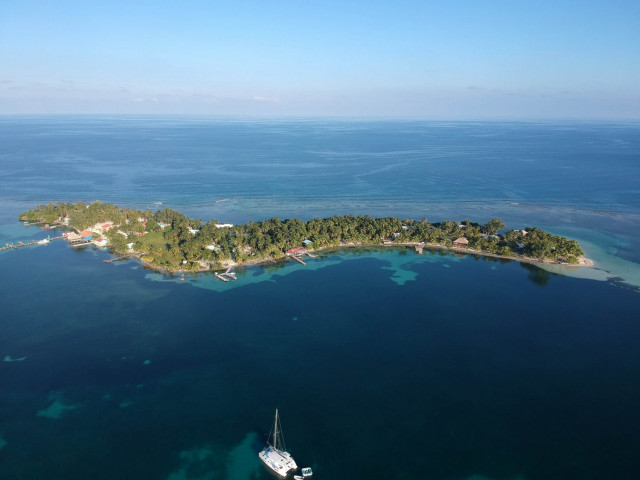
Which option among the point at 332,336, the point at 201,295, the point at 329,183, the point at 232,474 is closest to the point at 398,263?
the point at 332,336

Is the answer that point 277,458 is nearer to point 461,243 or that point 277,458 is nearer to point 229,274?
point 229,274

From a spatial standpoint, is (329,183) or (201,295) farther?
(329,183)

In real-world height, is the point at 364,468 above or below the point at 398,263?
below

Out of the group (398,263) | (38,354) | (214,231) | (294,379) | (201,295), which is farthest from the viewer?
(214,231)

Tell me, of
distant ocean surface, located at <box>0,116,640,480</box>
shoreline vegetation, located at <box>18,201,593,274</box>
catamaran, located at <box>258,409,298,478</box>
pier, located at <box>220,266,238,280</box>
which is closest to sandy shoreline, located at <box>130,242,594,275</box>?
shoreline vegetation, located at <box>18,201,593,274</box>

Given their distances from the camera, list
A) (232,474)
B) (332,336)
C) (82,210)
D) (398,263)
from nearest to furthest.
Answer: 1. (232,474)
2. (332,336)
3. (398,263)
4. (82,210)

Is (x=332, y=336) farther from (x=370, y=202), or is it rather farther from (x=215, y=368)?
(x=370, y=202)

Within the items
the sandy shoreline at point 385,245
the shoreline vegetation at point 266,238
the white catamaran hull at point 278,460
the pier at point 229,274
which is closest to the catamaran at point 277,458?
the white catamaran hull at point 278,460

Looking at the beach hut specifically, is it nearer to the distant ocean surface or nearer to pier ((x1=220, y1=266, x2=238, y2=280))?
the distant ocean surface
